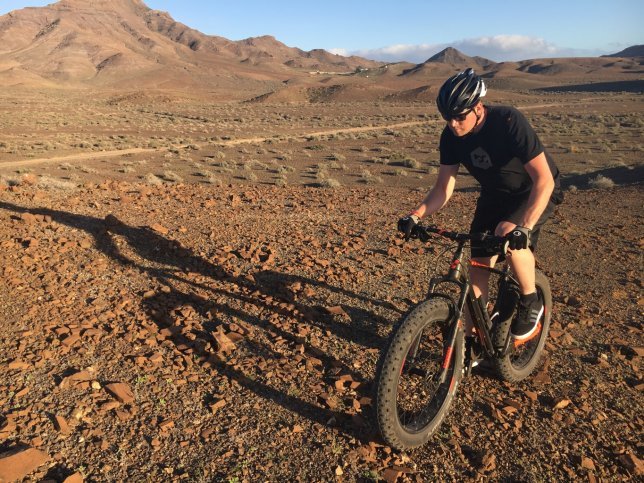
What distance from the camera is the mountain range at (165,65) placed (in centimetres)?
9400

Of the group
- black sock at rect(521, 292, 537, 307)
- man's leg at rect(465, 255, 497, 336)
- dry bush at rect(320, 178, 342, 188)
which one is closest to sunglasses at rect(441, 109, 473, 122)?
man's leg at rect(465, 255, 497, 336)

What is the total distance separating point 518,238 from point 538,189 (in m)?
0.46

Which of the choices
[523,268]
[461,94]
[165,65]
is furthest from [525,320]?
[165,65]

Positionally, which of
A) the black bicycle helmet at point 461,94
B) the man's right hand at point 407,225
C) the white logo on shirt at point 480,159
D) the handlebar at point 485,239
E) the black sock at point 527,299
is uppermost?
the black bicycle helmet at point 461,94

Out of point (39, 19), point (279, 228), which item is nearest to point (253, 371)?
point (279, 228)

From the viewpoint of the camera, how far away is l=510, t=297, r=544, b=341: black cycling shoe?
336 centimetres

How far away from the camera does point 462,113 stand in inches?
114

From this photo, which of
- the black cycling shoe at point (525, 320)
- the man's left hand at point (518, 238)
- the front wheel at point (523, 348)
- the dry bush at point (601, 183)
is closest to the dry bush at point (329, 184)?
the dry bush at point (601, 183)

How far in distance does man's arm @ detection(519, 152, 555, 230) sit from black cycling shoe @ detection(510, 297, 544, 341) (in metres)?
0.73

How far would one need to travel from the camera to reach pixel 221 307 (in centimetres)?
471

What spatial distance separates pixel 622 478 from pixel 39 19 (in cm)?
17003

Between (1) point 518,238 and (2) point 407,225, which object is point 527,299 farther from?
(2) point 407,225

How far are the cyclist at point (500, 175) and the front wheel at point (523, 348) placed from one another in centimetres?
14

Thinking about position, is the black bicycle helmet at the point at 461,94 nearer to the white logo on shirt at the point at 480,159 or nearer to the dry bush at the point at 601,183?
the white logo on shirt at the point at 480,159
